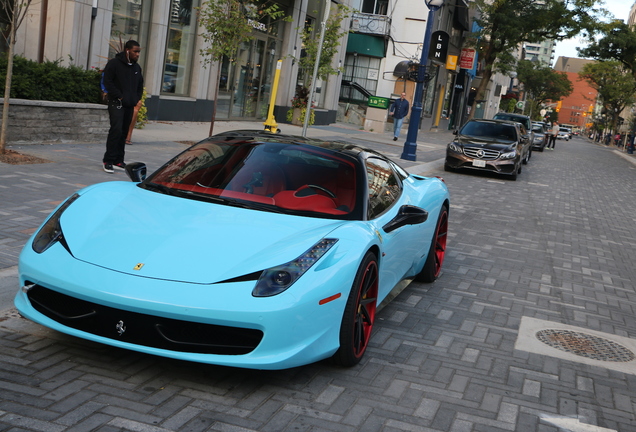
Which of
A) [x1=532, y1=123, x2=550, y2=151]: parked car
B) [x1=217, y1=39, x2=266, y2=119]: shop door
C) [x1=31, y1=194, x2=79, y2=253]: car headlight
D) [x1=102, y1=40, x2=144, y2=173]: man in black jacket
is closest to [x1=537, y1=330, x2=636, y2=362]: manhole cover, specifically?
[x1=31, y1=194, x2=79, y2=253]: car headlight

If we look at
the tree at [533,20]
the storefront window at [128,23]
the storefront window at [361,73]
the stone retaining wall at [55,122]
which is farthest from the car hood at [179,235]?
the tree at [533,20]

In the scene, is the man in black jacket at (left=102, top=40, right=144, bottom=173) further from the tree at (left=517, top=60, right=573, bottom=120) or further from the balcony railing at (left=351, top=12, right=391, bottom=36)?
the tree at (left=517, top=60, right=573, bottom=120)

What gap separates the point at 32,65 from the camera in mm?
11430

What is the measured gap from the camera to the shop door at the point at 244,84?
24.0 m

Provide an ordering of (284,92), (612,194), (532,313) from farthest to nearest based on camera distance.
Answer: (284,92)
(612,194)
(532,313)

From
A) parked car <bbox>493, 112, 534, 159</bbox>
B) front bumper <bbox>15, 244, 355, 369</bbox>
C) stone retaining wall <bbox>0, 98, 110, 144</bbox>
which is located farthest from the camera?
parked car <bbox>493, 112, 534, 159</bbox>

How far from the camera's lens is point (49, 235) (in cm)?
409

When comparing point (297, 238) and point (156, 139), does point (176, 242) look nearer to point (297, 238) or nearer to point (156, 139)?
point (297, 238)

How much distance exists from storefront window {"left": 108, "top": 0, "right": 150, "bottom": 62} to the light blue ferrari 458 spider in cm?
1322

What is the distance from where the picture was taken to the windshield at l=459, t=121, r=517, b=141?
20.4m

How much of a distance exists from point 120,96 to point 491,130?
12756 mm

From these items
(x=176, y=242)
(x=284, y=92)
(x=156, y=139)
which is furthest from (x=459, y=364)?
(x=284, y=92)

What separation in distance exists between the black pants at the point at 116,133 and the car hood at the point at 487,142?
10953 millimetres

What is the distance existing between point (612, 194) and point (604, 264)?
10809mm
